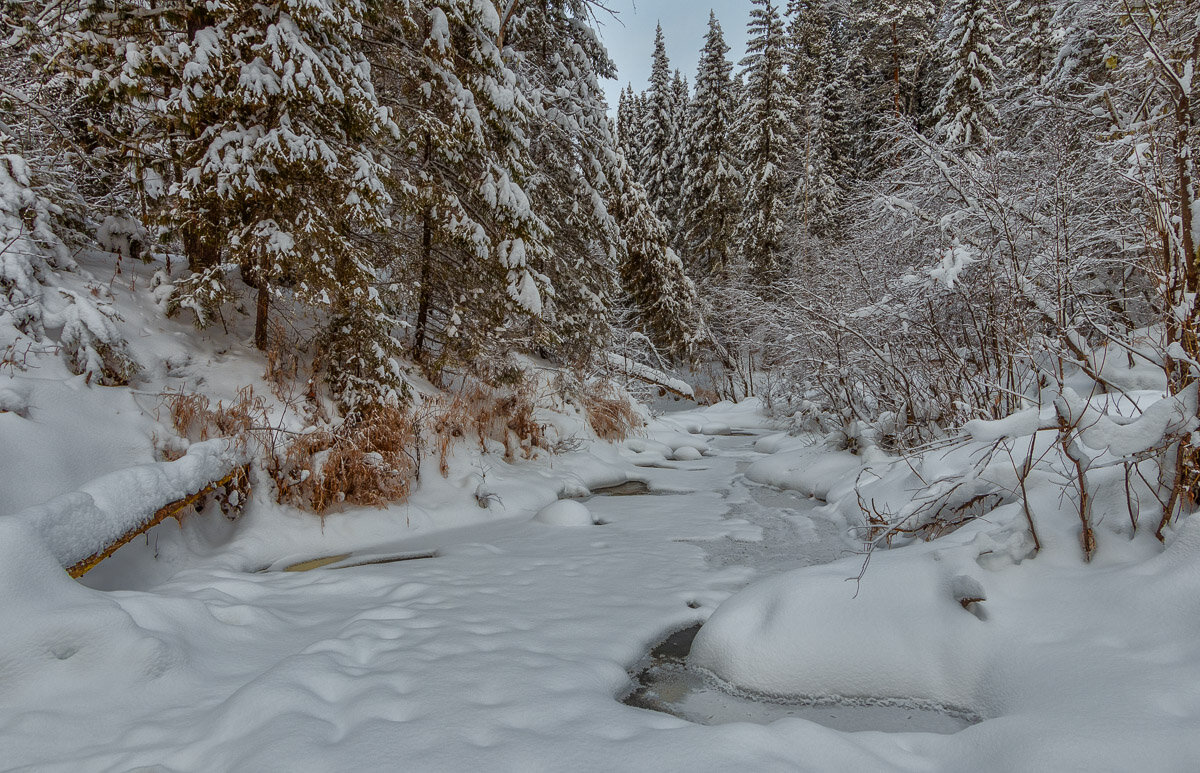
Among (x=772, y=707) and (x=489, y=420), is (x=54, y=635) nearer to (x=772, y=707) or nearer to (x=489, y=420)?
(x=772, y=707)

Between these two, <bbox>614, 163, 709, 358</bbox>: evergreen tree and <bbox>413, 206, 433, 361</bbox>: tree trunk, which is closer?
<bbox>413, 206, 433, 361</bbox>: tree trunk

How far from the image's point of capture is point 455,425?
6.52 m

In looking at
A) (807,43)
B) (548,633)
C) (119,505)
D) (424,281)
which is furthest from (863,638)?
(807,43)

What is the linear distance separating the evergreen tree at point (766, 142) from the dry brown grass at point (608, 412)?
1058 cm

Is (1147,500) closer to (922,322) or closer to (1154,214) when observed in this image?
(1154,214)

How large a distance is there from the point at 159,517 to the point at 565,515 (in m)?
3.02

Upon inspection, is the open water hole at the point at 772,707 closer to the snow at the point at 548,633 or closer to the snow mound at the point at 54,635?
the snow at the point at 548,633

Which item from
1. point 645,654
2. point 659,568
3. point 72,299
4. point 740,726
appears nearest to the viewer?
point 740,726

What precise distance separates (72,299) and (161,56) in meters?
2.00

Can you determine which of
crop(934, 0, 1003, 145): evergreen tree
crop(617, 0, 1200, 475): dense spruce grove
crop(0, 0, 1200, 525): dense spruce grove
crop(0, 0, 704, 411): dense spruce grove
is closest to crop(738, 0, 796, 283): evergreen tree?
crop(617, 0, 1200, 475): dense spruce grove

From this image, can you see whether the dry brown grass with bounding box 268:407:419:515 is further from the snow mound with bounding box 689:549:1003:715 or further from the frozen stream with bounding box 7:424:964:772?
Answer: the snow mound with bounding box 689:549:1003:715

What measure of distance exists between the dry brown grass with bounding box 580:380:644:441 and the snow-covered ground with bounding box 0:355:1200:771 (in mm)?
5798

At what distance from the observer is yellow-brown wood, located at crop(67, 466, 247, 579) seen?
273 cm

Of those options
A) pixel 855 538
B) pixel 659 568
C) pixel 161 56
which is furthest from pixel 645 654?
pixel 161 56
